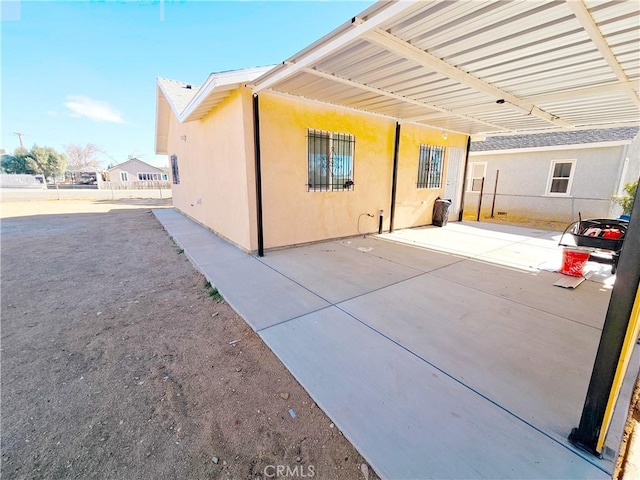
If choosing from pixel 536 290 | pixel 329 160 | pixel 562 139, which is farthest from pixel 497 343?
pixel 562 139

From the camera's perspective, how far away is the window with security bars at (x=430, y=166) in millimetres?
8070

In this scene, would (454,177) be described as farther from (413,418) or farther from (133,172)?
(133,172)

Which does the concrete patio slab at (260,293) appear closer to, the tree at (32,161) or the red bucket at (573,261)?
the red bucket at (573,261)

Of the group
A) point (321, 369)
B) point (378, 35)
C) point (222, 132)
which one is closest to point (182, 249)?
point (222, 132)

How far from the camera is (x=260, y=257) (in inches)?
203

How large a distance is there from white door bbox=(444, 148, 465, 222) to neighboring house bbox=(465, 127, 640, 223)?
2485mm

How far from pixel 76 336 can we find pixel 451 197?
10.1m

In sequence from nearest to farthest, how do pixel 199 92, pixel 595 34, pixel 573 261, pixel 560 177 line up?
1. pixel 595 34
2. pixel 573 261
3. pixel 199 92
4. pixel 560 177

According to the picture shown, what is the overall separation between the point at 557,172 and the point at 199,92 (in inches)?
524

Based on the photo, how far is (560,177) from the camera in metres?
10.7

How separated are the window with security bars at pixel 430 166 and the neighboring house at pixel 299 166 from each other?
3cm

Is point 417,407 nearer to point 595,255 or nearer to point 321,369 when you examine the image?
point 321,369

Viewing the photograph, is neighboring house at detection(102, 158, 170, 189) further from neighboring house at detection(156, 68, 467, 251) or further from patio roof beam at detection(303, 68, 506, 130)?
patio roof beam at detection(303, 68, 506, 130)

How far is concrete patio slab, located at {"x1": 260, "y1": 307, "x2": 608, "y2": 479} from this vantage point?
141 cm
